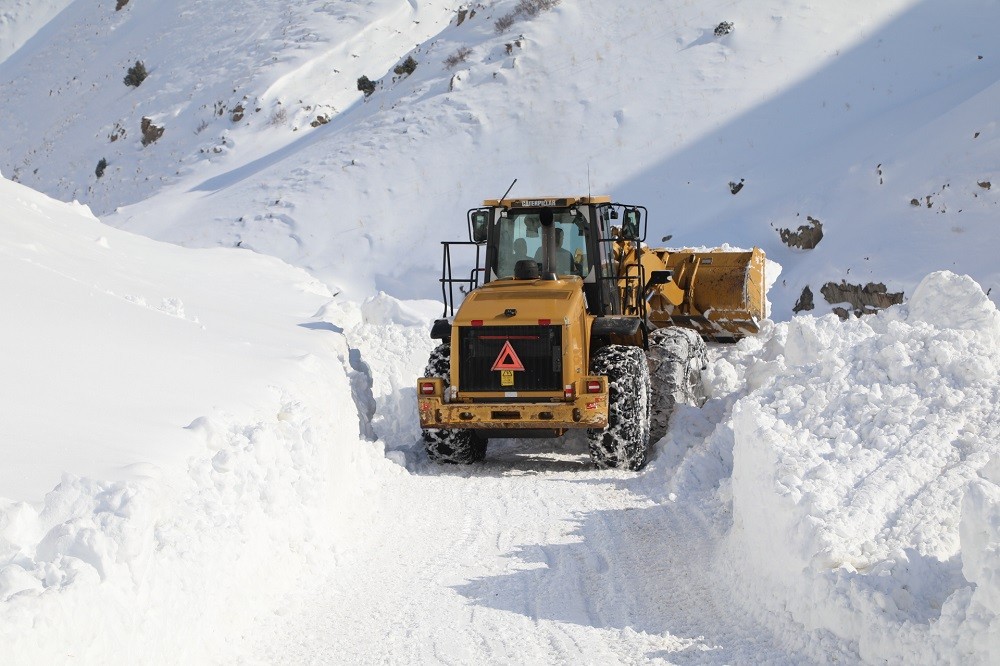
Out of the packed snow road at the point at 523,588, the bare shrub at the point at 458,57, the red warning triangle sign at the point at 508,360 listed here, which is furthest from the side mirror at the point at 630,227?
the bare shrub at the point at 458,57

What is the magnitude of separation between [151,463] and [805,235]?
16.5 m

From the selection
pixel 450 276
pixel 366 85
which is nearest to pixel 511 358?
pixel 450 276

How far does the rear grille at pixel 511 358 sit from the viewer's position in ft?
31.8

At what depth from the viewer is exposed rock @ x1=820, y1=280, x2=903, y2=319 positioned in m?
17.4

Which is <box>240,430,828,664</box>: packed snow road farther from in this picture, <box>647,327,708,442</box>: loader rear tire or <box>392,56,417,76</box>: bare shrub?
<box>392,56,417,76</box>: bare shrub

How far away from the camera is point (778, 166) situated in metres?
23.5

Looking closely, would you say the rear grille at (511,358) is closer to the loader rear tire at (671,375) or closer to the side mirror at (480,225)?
the side mirror at (480,225)

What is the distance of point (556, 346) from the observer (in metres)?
9.70

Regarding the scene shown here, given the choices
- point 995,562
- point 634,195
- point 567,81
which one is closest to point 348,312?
point 995,562

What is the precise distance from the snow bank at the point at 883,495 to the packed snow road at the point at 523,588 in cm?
38

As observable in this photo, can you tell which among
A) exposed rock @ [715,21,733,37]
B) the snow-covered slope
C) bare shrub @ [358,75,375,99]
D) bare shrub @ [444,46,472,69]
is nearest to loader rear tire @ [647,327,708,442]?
the snow-covered slope

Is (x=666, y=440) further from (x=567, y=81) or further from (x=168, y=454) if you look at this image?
(x=567, y=81)

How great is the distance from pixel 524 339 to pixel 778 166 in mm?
15483

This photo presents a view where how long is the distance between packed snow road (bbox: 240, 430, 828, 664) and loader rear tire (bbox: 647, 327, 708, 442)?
5.93 ft
